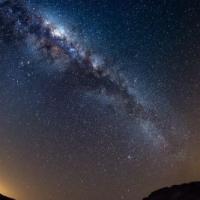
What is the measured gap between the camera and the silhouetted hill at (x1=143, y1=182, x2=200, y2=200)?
98.0ft

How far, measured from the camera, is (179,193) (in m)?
31.0

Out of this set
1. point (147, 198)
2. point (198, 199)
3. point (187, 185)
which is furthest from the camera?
point (147, 198)

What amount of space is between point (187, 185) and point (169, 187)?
84.3 inches

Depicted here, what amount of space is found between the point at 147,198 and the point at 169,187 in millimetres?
2355

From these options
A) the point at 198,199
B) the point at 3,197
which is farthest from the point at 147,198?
the point at 3,197

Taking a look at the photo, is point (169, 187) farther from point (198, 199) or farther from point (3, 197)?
point (3, 197)

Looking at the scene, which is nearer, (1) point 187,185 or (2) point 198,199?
(2) point 198,199

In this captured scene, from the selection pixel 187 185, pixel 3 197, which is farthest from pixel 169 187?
pixel 3 197

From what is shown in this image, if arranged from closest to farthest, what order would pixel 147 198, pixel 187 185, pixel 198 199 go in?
pixel 198 199, pixel 187 185, pixel 147 198

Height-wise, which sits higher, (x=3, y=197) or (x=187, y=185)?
(x=187, y=185)

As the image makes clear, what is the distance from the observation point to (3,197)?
3247 cm

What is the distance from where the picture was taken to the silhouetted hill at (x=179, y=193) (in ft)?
98.0

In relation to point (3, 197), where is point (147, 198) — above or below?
above

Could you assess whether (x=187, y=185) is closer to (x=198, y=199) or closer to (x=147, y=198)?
(x=198, y=199)
